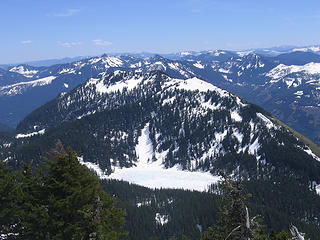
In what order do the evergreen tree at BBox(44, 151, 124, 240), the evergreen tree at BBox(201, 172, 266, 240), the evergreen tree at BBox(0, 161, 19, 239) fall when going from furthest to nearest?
the evergreen tree at BBox(0, 161, 19, 239) < the evergreen tree at BBox(44, 151, 124, 240) < the evergreen tree at BBox(201, 172, 266, 240)

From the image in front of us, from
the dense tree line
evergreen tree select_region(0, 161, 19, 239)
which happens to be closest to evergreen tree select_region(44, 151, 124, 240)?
the dense tree line

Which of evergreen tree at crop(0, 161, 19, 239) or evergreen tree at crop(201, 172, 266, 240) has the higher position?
evergreen tree at crop(201, 172, 266, 240)

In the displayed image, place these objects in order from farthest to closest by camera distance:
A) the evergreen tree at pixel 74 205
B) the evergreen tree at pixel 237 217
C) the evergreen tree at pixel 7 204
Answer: the evergreen tree at pixel 7 204, the evergreen tree at pixel 74 205, the evergreen tree at pixel 237 217

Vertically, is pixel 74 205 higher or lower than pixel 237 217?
lower

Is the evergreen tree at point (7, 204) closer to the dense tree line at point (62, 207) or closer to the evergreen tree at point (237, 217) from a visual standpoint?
the dense tree line at point (62, 207)

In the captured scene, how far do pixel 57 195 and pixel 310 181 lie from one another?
20172 centimetres

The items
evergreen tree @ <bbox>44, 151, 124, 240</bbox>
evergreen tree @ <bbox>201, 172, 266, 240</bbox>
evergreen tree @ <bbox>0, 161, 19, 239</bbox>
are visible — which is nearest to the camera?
evergreen tree @ <bbox>201, 172, 266, 240</bbox>

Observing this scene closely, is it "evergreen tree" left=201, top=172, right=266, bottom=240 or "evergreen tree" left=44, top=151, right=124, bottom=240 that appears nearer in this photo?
Result: "evergreen tree" left=201, top=172, right=266, bottom=240

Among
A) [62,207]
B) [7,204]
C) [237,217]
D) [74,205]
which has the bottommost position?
[7,204]

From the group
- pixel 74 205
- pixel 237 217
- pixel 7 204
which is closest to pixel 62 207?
pixel 74 205

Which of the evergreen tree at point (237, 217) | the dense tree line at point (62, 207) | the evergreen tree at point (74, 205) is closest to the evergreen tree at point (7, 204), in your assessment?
the dense tree line at point (62, 207)

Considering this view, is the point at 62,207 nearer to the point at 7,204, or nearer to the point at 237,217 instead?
the point at 7,204

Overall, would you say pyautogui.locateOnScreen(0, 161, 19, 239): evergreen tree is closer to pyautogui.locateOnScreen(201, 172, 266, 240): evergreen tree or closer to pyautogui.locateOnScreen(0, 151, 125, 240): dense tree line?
pyautogui.locateOnScreen(0, 151, 125, 240): dense tree line

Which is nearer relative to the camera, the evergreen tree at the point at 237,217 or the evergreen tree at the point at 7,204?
the evergreen tree at the point at 237,217
